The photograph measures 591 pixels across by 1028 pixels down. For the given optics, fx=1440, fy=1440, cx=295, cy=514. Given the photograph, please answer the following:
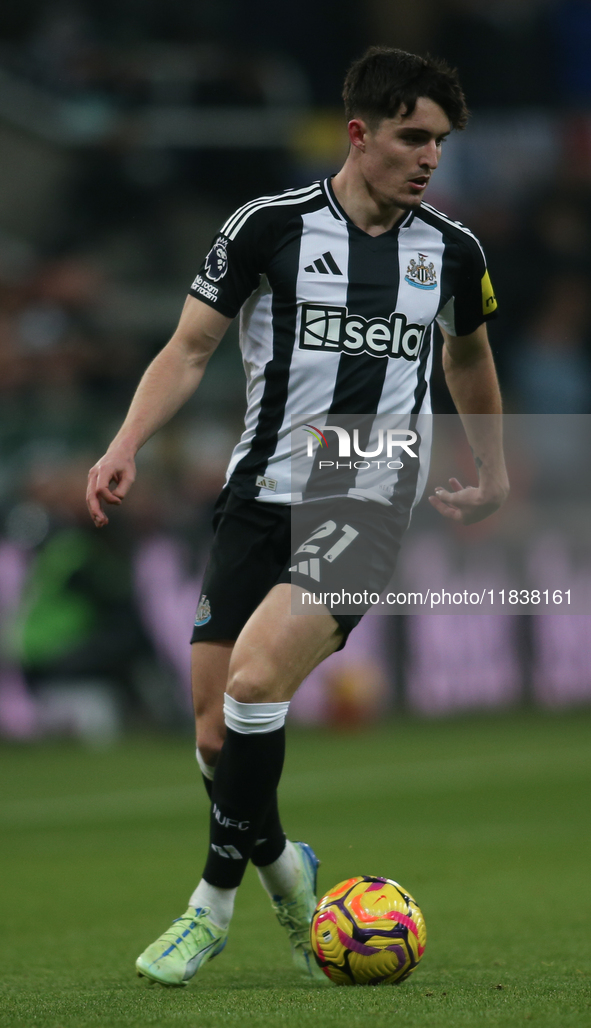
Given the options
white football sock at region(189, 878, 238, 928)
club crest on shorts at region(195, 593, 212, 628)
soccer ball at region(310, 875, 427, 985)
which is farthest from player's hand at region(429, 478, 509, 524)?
white football sock at region(189, 878, 238, 928)

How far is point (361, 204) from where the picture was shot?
404 cm

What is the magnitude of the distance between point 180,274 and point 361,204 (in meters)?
11.2

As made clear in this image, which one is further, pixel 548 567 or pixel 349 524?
pixel 548 567

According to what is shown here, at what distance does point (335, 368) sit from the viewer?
3.97 meters

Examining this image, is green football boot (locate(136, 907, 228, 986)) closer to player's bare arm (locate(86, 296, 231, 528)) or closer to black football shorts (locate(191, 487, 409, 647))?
black football shorts (locate(191, 487, 409, 647))

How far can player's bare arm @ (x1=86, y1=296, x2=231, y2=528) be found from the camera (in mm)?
3605

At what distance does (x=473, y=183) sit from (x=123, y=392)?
4.82 m

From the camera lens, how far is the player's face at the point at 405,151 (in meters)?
3.84

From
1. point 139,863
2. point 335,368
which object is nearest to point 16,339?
point 139,863

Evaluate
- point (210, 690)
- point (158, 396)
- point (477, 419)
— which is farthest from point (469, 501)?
point (158, 396)

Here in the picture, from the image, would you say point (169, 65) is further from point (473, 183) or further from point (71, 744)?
point (71, 744)

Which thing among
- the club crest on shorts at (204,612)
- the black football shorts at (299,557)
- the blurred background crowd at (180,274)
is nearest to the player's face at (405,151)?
the black football shorts at (299,557)

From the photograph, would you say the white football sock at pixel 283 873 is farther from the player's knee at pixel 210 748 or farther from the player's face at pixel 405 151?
the player's face at pixel 405 151

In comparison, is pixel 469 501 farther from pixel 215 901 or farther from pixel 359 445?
pixel 215 901
